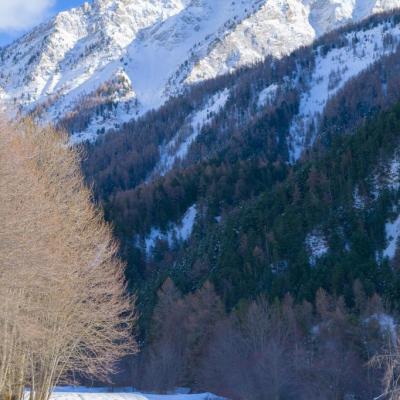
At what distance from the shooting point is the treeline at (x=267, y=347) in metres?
39.2

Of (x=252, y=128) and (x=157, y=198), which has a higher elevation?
(x=252, y=128)

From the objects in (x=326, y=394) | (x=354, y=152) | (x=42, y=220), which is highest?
(x=354, y=152)

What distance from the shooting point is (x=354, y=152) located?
83.1m

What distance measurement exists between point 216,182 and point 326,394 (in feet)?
234

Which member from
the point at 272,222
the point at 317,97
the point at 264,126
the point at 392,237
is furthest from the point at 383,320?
the point at 317,97

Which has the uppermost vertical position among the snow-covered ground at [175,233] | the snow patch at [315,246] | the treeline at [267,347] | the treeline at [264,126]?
the treeline at [264,126]

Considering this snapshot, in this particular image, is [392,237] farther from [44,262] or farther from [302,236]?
[44,262]

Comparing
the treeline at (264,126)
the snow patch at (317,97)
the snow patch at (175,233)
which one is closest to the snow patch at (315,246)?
the snow patch at (175,233)

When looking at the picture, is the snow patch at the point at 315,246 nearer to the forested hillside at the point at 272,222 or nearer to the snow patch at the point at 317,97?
the forested hillside at the point at 272,222

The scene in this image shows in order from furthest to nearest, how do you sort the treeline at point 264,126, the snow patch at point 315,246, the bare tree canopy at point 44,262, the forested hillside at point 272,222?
the treeline at point 264,126 < the snow patch at point 315,246 < the forested hillside at point 272,222 < the bare tree canopy at point 44,262

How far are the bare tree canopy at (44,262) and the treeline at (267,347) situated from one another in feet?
73.1

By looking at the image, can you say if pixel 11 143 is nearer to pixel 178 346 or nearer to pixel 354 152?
pixel 178 346

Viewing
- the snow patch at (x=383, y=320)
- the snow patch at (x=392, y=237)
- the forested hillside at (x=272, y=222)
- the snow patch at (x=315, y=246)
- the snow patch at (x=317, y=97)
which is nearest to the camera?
the snow patch at (x=383, y=320)

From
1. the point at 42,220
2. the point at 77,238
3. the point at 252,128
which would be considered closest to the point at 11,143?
the point at 42,220
